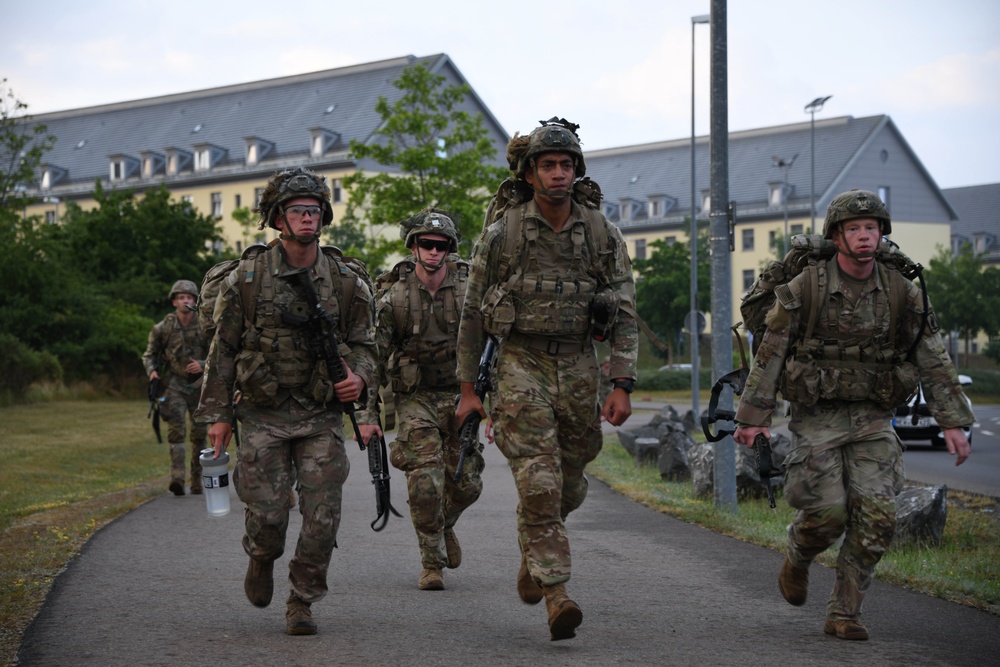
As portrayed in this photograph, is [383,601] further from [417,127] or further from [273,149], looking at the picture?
[273,149]

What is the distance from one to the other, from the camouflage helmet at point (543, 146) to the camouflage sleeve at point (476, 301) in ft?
1.08

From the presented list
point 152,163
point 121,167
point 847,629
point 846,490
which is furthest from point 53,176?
point 847,629

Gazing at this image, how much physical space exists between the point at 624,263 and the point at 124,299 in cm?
4143

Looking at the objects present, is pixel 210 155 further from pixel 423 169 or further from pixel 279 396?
pixel 279 396

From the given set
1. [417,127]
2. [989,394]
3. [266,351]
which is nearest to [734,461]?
[266,351]

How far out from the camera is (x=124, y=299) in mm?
46062

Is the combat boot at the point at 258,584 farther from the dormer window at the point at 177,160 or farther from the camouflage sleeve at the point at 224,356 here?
the dormer window at the point at 177,160

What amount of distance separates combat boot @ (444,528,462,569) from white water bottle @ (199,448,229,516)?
181 centimetres

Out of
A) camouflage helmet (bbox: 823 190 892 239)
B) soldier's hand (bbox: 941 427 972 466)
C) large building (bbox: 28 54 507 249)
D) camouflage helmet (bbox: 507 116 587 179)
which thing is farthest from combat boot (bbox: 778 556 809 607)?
large building (bbox: 28 54 507 249)

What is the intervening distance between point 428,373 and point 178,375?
7.03 m

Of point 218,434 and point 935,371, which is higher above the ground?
point 935,371

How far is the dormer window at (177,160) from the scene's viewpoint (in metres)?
93.8

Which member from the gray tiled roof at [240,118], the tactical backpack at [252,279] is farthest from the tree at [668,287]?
the tactical backpack at [252,279]

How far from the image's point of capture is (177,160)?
9388cm
